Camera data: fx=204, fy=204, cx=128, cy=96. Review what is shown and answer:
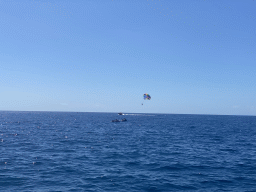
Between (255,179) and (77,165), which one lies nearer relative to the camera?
(255,179)

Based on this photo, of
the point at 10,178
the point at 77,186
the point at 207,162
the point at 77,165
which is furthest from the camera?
the point at 207,162

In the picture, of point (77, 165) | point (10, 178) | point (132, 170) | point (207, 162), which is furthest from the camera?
point (207, 162)

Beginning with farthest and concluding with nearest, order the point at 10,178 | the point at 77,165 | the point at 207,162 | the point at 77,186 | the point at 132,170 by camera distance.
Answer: the point at 207,162
the point at 77,165
the point at 132,170
the point at 10,178
the point at 77,186

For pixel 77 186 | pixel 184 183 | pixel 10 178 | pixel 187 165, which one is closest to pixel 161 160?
pixel 187 165

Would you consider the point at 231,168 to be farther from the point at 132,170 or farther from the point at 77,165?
the point at 77,165

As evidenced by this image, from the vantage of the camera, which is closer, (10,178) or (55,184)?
(55,184)

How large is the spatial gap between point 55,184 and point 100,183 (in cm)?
447

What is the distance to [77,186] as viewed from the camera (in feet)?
66.0

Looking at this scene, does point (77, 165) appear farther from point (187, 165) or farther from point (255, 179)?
point (255, 179)

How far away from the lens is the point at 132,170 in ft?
82.5

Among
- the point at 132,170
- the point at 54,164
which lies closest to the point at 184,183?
the point at 132,170

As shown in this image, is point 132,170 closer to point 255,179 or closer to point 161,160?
point 161,160

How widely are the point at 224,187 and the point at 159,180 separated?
6447 millimetres

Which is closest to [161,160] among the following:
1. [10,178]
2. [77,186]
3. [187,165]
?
[187,165]
